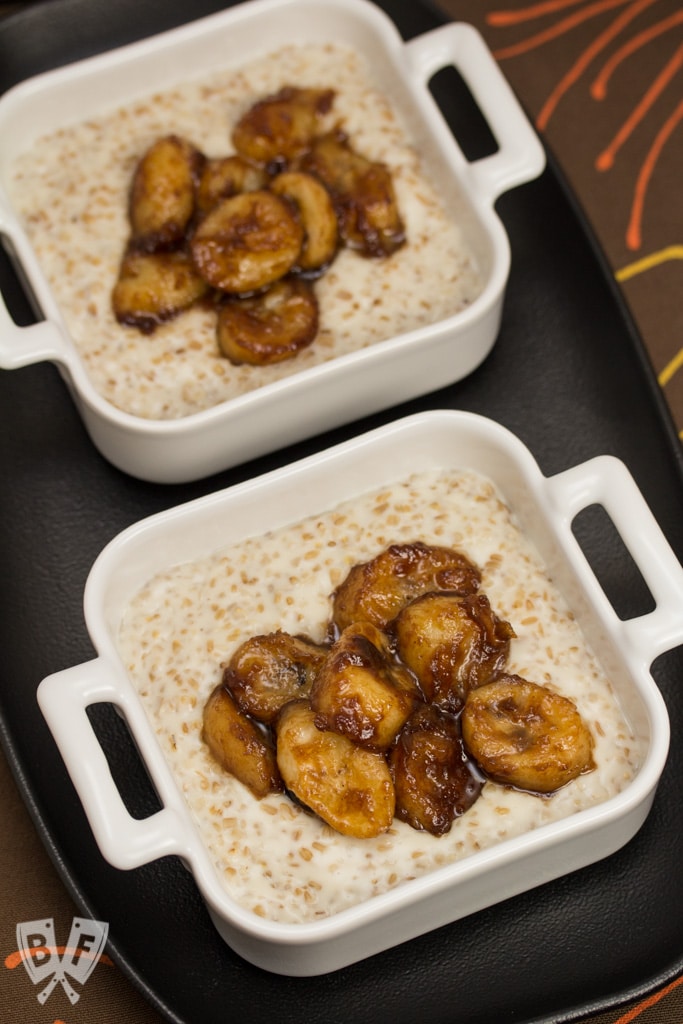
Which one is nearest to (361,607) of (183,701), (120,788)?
(183,701)

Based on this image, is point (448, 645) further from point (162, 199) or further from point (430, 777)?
point (162, 199)

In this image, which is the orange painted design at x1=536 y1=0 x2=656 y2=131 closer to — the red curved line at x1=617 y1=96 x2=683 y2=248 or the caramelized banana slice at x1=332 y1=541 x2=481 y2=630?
the red curved line at x1=617 y1=96 x2=683 y2=248

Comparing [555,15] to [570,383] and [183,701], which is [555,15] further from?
[183,701]

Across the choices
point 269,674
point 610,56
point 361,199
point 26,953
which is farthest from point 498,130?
point 26,953

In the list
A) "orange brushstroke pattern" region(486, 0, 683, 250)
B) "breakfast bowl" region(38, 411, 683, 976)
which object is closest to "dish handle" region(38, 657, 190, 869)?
"breakfast bowl" region(38, 411, 683, 976)

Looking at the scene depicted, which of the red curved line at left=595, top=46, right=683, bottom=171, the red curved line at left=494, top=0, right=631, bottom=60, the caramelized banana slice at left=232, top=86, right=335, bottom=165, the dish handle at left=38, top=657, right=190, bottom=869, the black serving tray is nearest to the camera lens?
the dish handle at left=38, top=657, right=190, bottom=869
